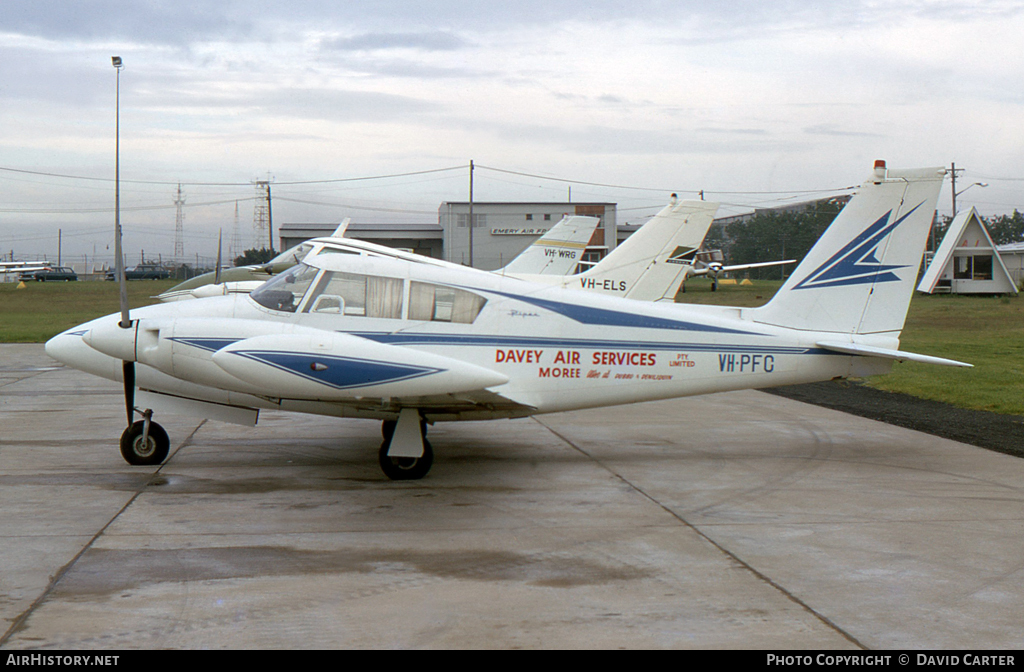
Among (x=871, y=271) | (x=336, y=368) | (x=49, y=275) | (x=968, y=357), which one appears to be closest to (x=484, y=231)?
(x=49, y=275)

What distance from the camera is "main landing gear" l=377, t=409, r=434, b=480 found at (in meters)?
8.62

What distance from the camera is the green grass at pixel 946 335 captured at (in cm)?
1590

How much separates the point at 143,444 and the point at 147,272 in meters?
95.2

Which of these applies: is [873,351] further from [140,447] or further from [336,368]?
[140,447]

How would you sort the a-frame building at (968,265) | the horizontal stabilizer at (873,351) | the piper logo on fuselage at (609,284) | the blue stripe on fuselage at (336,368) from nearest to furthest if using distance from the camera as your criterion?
the blue stripe on fuselage at (336,368) < the horizontal stabilizer at (873,351) < the piper logo on fuselage at (609,284) < the a-frame building at (968,265)

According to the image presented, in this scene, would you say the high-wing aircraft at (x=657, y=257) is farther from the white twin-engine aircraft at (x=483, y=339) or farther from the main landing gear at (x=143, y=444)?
the main landing gear at (x=143, y=444)

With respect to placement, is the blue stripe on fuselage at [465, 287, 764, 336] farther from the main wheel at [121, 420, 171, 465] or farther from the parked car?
the parked car

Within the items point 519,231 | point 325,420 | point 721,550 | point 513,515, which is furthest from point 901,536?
point 519,231

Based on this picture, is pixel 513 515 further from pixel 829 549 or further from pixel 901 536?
pixel 901 536

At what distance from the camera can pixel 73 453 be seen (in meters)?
9.95

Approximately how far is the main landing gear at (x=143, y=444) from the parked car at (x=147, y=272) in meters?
Answer: 91.4

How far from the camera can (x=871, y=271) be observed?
10180 mm

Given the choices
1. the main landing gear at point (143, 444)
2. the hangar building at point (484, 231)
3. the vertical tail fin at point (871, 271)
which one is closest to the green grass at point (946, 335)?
the vertical tail fin at point (871, 271)
